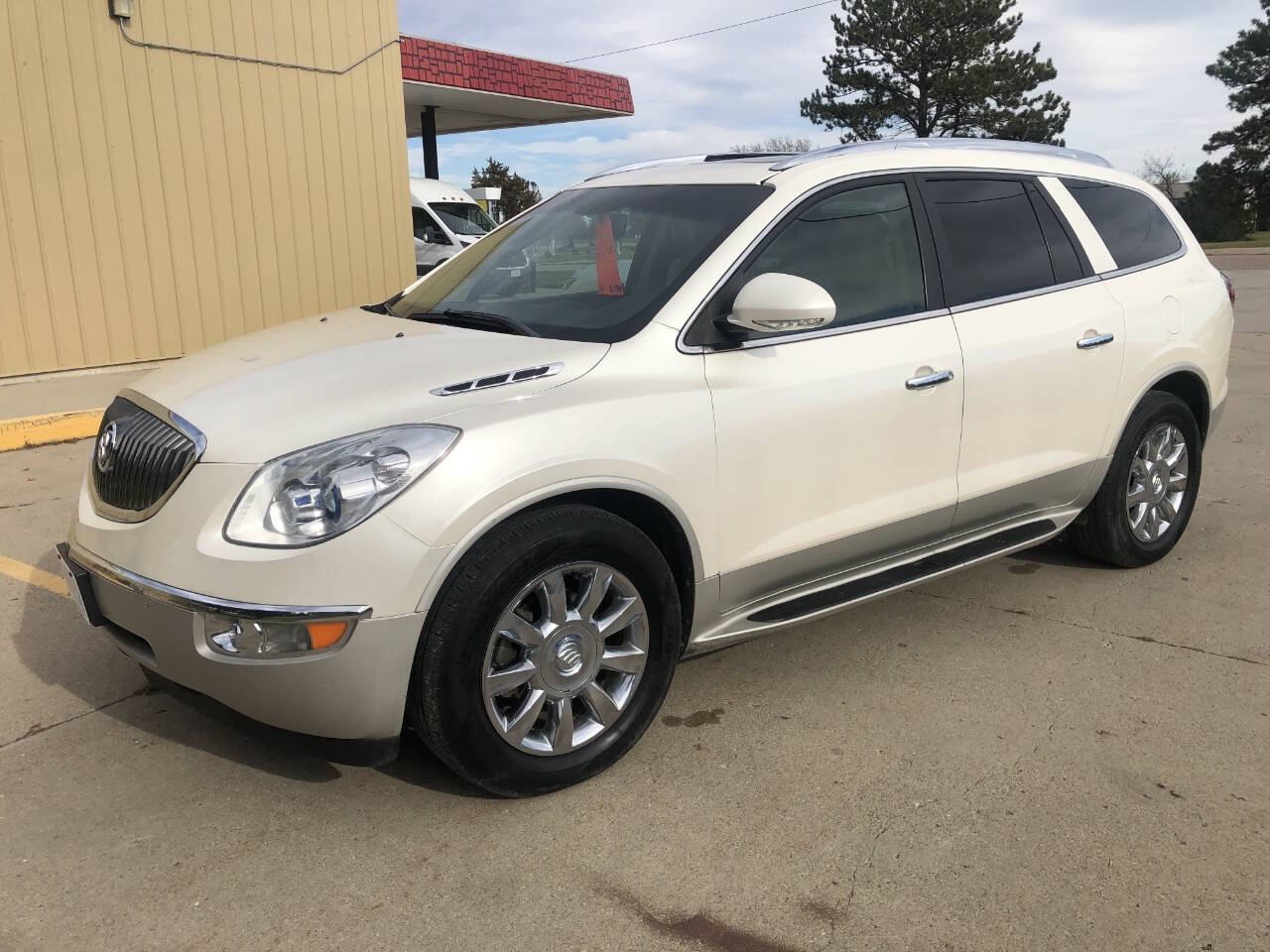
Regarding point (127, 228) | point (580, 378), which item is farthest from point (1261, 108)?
point (580, 378)

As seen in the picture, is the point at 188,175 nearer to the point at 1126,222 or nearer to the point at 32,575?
the point at 32,575

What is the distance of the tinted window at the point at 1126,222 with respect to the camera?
4504 mm

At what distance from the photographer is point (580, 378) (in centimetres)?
298

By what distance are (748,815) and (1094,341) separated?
2.46 m

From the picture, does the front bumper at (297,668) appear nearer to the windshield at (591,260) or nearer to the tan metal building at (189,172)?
the windshield at (591,260)

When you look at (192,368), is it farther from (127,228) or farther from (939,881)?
(127,228)

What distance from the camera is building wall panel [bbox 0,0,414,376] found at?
892cm

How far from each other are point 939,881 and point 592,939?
0.86 metres

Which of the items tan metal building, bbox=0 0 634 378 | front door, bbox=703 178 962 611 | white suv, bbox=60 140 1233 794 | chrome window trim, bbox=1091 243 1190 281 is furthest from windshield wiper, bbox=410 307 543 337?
tan metal building, bbox=0 0 634 378

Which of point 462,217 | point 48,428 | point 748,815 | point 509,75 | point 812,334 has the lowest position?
point 748,815

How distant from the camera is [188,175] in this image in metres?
9.94

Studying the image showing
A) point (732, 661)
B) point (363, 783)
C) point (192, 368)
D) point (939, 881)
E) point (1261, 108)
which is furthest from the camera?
point (1261, 108)

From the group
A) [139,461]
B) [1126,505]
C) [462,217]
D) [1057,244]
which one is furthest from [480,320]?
[462,217]

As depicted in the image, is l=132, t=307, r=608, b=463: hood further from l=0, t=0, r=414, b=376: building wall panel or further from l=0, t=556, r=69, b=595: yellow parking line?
l=0, t=0, r=414, b=376: building wall panel
